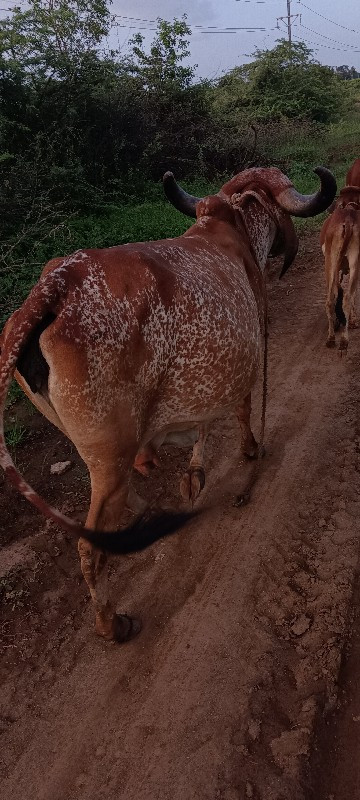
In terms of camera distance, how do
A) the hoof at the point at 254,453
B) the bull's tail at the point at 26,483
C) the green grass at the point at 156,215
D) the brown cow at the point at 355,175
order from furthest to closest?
the brown cow at the point at 355,175 → the green grass at the point at 156,215 → the hoof at the point at 254,453 → the bull's tail at the point at 26,483

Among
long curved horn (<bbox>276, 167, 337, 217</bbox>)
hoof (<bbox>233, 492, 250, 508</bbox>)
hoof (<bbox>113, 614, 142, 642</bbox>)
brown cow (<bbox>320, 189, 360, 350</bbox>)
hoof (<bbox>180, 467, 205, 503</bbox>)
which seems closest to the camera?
hoof (<bbox>113, 614, 142, 642</bbox>)

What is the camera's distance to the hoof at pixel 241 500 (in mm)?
3975

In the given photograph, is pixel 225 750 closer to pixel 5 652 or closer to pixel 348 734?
pixel 348 734

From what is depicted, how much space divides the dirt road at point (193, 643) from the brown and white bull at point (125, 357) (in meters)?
0.31

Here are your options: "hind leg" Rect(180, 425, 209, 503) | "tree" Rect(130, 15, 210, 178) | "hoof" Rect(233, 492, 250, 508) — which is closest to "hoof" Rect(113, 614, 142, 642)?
"hind leg" Rect(180, 425, 209, 503)

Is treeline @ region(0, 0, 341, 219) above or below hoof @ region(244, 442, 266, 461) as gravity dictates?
above

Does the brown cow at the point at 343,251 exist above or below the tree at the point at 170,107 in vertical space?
below

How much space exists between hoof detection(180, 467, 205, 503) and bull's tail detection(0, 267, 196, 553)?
3.93 ft

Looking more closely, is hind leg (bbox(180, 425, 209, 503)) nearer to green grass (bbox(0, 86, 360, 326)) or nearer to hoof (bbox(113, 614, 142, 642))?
hoof (bbox(113, 614, 142, 642))

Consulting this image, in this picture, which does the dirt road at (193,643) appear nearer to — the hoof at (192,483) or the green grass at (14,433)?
the green grass at (14,433)

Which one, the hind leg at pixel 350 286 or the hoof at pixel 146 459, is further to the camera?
the hind leg at pixel 350 286

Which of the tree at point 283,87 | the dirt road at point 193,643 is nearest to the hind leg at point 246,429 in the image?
the dirt road at point 193,643

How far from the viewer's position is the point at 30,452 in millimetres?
4605

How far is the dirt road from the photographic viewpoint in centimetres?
248
